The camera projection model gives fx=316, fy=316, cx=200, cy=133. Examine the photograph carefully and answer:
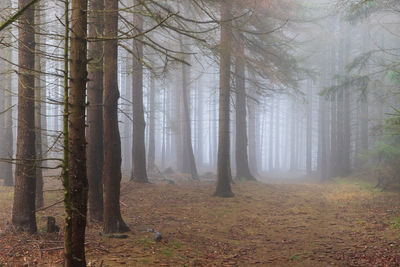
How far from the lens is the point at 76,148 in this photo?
151 inches

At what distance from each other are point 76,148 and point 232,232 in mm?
6397

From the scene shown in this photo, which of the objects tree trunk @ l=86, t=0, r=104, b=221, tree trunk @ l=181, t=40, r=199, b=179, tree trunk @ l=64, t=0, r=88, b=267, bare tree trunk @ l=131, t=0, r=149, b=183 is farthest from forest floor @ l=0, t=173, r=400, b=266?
tree trunk @ l=181, t=40, r=199, b=179

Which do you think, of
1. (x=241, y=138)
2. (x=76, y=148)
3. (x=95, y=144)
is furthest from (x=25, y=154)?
(x=241, y=138)

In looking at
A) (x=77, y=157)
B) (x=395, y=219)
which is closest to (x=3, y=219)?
(x=77, y=157)

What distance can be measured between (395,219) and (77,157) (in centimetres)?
924

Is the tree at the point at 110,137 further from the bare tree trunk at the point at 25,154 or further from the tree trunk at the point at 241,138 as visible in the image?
the tree trunk at the point at 241,138

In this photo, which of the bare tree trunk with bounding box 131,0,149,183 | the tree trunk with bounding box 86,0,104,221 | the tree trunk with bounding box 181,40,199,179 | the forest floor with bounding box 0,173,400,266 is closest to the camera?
the forest floor with bounding box 0,173,400,266

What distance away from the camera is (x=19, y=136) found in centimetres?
704

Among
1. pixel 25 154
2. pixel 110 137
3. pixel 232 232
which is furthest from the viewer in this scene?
pixel 232 232

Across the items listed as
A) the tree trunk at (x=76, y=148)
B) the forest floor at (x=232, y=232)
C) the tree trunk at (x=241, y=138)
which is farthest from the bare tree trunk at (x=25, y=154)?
the tree trunk at (x=241, y=138)

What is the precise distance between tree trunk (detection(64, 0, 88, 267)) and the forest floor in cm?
33

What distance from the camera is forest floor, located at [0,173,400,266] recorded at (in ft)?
20.4

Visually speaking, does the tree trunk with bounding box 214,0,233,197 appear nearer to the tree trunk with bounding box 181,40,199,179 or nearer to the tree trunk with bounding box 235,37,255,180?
the tree trunk with bounding box 235,37,255,180

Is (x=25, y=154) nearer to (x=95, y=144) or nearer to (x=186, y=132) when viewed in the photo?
(x=95, y=144)
